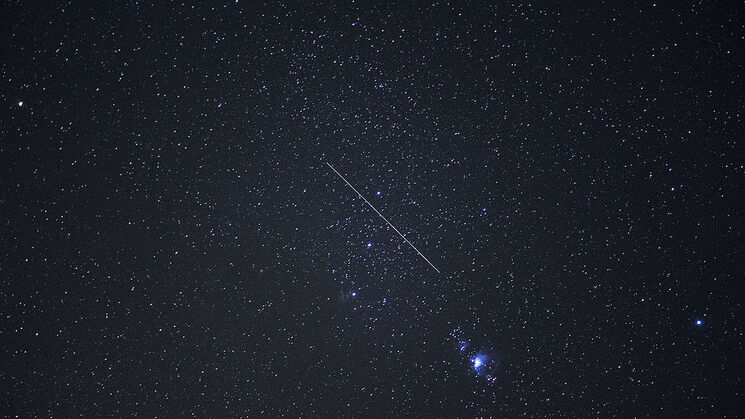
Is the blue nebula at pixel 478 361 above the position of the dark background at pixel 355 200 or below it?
below

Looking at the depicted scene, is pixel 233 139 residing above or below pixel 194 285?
above

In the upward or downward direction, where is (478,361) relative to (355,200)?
downward

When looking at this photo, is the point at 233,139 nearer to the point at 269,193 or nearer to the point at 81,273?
the point at 269,193

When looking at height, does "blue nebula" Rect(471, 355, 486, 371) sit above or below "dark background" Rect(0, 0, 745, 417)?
below

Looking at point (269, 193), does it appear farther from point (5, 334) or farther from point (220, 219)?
point (5, 334)

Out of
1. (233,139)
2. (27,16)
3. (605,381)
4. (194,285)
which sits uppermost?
(27,16)

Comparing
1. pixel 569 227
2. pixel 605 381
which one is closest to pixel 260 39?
pixel 569 227

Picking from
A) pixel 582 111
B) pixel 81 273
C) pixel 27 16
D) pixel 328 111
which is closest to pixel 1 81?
pixel 27 16
